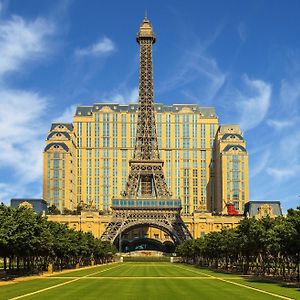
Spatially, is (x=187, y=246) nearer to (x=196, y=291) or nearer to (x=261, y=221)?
(x=261, y=221)

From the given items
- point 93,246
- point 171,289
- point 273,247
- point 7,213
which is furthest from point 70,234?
point 171,289

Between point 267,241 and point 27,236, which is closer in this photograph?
point 27,236

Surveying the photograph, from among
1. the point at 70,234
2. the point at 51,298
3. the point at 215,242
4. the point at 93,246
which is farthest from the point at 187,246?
the point at 51,298

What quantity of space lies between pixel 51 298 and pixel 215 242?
72593 mm

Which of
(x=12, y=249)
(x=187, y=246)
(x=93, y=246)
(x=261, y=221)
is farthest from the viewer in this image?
(x=187, y=246)

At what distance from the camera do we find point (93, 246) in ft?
438

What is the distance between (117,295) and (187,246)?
360 ft

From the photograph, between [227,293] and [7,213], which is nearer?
[227,293]

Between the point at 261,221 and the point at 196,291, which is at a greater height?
the point at 261,221

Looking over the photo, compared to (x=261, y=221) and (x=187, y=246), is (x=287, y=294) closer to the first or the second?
(x=261, y=221)

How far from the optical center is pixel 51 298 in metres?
45.3

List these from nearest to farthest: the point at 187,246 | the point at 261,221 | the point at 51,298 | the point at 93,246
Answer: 1. the point at 51,298
2. the point at 261,221
3. the point at 93,246
4. the point at 187,246

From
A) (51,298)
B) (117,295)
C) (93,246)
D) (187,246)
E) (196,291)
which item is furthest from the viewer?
(187,246)

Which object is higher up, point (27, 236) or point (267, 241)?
point (27, 236)
